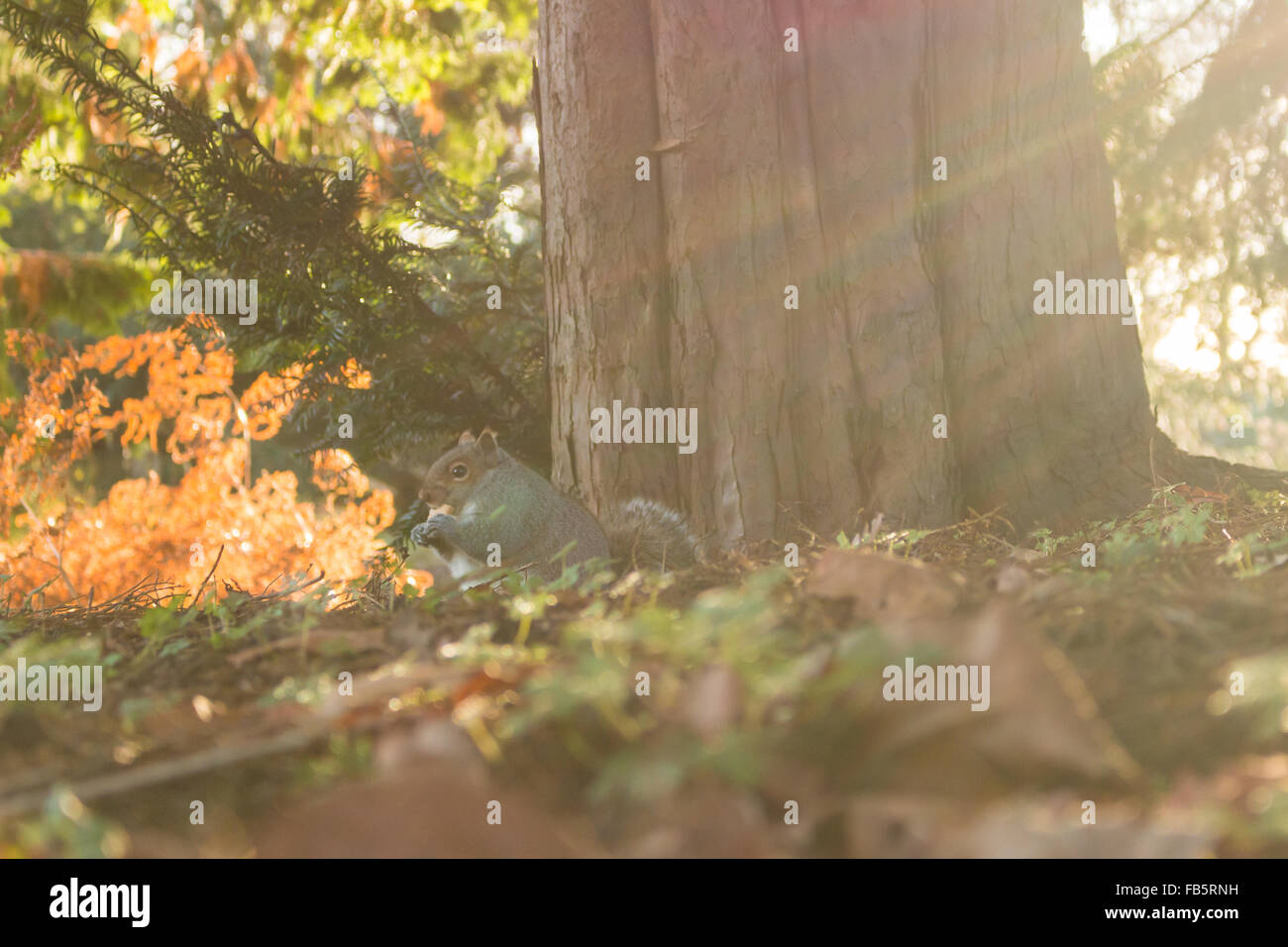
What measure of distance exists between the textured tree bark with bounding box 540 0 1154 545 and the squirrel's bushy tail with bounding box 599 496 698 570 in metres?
0.11

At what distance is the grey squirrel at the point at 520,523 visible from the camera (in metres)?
3.85

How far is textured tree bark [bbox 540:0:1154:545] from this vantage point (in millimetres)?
3836

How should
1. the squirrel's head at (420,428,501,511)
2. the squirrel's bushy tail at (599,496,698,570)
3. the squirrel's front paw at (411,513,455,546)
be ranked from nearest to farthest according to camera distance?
the squirrel's bushy tail at (599,496,698,570) < the squirrel's front paw at (411,513,455,546) < the squirrel's head at (420,428,501,511)

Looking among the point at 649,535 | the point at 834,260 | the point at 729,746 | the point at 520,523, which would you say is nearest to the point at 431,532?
the point at 520,523

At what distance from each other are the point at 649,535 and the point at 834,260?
125cm

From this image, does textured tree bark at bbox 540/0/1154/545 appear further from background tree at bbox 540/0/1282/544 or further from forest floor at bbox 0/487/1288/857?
forest floor at bbox 0/487/1288/857

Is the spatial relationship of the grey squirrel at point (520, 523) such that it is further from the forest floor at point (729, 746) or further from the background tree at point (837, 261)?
the forest floor at point (729, 746)

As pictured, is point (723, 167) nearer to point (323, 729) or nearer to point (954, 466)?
point (954, 466)

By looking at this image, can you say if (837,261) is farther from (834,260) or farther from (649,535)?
(649,535)

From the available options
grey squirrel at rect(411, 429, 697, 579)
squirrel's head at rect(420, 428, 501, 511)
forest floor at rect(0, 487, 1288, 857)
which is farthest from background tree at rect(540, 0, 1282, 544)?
forest floor at rect(0, 487, 1288, 857)

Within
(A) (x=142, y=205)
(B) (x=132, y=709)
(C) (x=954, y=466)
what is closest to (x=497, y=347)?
(A) (x=142, y=205)

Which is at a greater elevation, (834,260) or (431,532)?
(834,260)

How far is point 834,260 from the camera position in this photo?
3.87 metres
